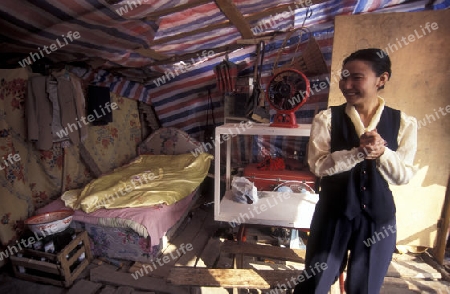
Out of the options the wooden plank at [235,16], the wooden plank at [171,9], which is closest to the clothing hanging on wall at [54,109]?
the wooden plank at [171,9]

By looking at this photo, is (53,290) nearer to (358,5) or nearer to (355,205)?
(355,205)

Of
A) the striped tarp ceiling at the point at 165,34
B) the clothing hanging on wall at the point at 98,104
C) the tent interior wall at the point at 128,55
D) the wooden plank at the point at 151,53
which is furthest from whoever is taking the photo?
the clothing hanging on wall at the point at 98,104

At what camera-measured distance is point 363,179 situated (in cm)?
129

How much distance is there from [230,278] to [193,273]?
0.34m

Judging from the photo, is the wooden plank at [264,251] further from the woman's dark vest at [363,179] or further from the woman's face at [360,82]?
the woman's face at [360,82]

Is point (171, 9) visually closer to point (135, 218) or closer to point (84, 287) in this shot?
point (135, 218)

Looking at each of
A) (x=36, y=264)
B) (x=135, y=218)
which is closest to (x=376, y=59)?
(x=135, y=218)

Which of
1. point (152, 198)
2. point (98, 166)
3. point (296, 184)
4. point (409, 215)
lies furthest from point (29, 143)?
point (409, 215)

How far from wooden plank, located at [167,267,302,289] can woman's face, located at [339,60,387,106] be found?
5.36 feet

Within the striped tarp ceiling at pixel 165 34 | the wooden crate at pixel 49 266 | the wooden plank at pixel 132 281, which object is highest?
the striped tarp ceiling at pixel 165 34

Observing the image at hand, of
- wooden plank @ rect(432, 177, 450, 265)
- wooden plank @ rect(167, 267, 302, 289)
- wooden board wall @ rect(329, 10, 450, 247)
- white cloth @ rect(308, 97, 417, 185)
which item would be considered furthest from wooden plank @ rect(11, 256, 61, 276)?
wooden plank @ rect(432, 177, 450, 265)

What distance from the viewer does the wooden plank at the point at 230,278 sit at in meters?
2.11

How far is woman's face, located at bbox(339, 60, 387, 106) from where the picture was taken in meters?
1.19

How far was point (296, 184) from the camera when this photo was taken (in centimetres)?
343
